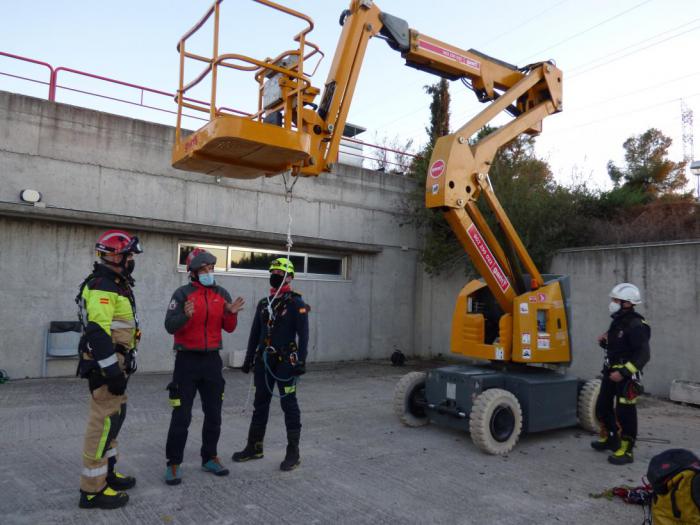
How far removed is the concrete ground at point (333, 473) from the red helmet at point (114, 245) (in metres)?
1.99

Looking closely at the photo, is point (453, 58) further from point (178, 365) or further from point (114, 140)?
point (114, 140)

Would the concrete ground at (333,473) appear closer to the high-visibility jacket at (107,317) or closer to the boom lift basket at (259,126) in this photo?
the high-visibility jacket at (107,317)

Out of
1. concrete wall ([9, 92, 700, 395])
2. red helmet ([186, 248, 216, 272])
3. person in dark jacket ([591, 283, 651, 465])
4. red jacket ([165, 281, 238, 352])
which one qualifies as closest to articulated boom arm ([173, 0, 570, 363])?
person in dark jacket ([591, 283, 651, 465])

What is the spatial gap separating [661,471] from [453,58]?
206 inches

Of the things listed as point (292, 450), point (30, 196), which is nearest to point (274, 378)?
point (292, 450)

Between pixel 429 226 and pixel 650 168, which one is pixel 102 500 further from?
pixel 650 168

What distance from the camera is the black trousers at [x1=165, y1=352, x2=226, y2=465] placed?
4.72 m

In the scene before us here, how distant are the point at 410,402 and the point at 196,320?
3312 millimetres

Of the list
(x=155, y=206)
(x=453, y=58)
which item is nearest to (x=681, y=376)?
(x=453, y=58)

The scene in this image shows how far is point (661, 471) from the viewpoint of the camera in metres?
3.33

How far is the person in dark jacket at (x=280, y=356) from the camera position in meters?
5.21

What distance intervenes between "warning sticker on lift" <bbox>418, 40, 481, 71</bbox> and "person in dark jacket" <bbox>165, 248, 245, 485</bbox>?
3754mm

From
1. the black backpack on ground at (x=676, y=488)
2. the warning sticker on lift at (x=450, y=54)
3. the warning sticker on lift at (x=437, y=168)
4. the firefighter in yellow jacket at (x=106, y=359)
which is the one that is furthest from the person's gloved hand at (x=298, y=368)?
the warning sticker on lift at (x=450, y=54)

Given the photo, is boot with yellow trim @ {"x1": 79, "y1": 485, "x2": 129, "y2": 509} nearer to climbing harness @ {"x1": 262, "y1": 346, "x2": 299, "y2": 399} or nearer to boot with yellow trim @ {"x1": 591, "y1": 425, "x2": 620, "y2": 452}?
climbing harness @ {"x1": 262, "y1": 346, "x2": 299, "y2": 399}
